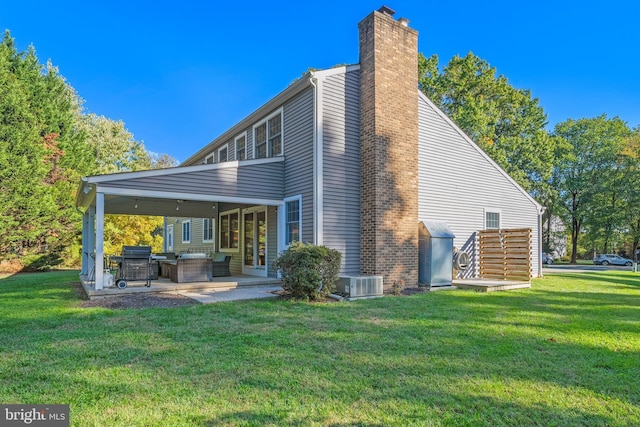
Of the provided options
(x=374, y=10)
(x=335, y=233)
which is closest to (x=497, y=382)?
(x=335, y=233)

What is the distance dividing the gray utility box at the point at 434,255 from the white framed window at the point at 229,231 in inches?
249

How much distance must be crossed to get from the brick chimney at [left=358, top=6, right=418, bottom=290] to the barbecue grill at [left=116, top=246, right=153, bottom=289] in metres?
5.25

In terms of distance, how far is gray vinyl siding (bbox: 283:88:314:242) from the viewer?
31.6 ft

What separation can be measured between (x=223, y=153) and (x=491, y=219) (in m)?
10.4

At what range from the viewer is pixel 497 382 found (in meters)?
3.51

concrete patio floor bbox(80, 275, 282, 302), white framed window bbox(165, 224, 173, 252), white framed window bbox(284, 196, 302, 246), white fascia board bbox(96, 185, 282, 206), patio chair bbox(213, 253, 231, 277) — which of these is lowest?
concrete patio floor bbox(80, 275, 282, 302)

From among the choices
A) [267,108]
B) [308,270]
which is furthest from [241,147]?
[308,270]

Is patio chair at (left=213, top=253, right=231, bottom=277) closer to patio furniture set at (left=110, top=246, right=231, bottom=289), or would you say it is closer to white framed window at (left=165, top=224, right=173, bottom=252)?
patio furniture set at (left=110, top=246, right=231, bottom=289)

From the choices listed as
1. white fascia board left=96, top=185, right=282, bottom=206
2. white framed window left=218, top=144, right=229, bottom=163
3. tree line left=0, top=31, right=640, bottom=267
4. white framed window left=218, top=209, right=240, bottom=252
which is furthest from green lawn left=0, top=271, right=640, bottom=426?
tree line left=0, top=31, right=640, bottom=267

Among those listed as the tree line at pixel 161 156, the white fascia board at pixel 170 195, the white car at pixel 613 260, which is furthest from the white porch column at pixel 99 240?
the white car at pixel 613 260

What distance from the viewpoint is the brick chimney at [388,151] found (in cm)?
945

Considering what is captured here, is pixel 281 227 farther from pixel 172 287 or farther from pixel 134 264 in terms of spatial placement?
pixel 134 264

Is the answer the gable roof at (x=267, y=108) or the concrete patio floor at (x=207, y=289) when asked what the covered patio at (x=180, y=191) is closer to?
the concrete patio floor at (x=207, y=289)

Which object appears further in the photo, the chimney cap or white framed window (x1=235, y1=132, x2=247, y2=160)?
white framed window (x1=235, y1=132, x2=247, y2=160)
